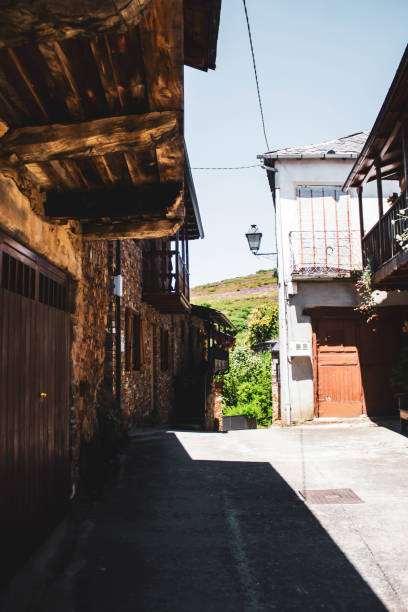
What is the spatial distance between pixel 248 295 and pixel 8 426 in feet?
145

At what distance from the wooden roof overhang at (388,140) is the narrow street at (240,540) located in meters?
5.30

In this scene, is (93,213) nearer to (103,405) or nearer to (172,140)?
(172,140)

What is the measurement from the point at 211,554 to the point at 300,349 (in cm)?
820

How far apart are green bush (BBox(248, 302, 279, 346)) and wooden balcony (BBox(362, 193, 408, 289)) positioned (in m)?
16.0

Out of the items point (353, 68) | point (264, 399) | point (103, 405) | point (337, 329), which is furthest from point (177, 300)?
point (264, 399)

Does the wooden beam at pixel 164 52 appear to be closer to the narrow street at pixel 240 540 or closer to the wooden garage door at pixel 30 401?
the wooden garage door at pixel 30 401

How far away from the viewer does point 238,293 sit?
48.6m

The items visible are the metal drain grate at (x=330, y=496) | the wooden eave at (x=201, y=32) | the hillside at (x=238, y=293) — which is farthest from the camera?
the hillside at (x=238, y=293)

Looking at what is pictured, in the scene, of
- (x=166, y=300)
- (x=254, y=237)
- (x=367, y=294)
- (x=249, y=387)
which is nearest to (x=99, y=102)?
(x=166, y=300)

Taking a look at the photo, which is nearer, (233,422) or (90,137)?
(90,137)

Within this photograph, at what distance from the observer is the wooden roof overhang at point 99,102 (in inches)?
74.1

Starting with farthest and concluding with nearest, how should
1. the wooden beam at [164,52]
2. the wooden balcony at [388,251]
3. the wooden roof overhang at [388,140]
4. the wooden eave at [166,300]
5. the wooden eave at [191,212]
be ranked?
the wooden eave at [166,300], the wooden eave at [191,212], the wooden balcony at [388,251], the wooden roof overhang at [388,140], the wooden beam at [164,52]

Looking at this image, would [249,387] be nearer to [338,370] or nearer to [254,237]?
[338,370]

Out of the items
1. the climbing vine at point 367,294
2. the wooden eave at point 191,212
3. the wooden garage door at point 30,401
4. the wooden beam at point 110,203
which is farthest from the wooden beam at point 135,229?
the climbing vine at point 367,294
